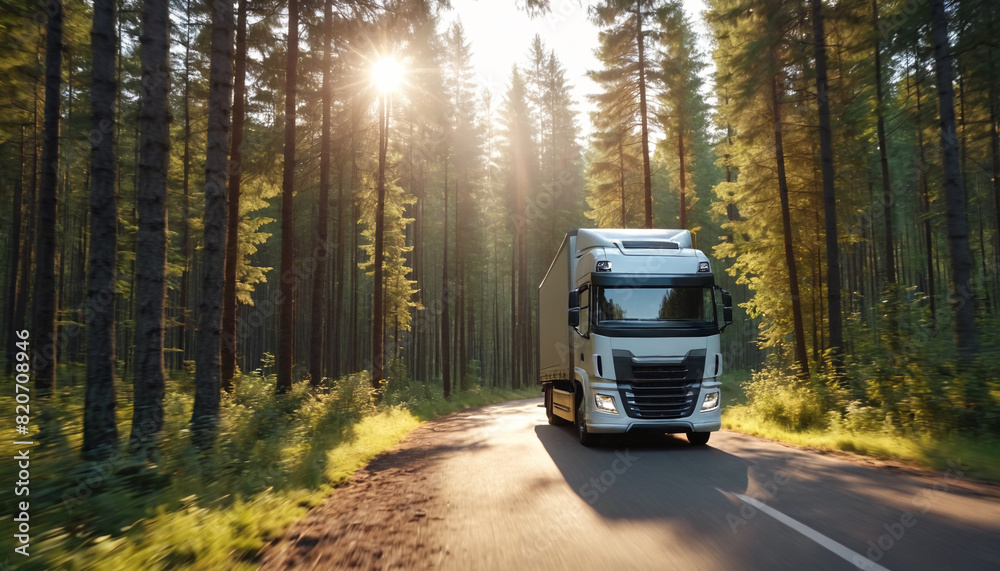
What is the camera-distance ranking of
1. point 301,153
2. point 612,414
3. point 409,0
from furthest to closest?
point 301,153 < point 409,0 < point 612,414

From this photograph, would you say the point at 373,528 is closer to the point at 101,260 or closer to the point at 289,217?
the point at 101,260

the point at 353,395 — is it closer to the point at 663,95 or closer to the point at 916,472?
the point at 916,472

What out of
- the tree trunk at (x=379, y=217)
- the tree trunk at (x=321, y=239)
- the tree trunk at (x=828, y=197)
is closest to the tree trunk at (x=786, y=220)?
the tree trunk at (x=828, y=197)

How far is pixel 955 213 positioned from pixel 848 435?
15.3 ft

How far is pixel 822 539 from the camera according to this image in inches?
171

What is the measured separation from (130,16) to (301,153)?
9.52 metres

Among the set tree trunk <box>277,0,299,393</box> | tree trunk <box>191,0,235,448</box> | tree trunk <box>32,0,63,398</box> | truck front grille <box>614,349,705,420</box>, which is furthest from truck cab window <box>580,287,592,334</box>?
tree trunk <box>32,0,63,398</box>

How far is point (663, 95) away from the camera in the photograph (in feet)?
72.6

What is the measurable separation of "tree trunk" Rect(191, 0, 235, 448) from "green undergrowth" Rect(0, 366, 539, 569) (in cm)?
68

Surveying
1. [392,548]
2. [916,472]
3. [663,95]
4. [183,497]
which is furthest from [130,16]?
[916,472]

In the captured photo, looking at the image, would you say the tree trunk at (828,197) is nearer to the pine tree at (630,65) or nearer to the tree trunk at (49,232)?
the pine tree at (630,65)

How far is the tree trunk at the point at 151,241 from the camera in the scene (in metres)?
6.76

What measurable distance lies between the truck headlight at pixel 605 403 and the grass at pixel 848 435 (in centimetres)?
348

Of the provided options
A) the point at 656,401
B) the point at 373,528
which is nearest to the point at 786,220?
the point at 656,401
